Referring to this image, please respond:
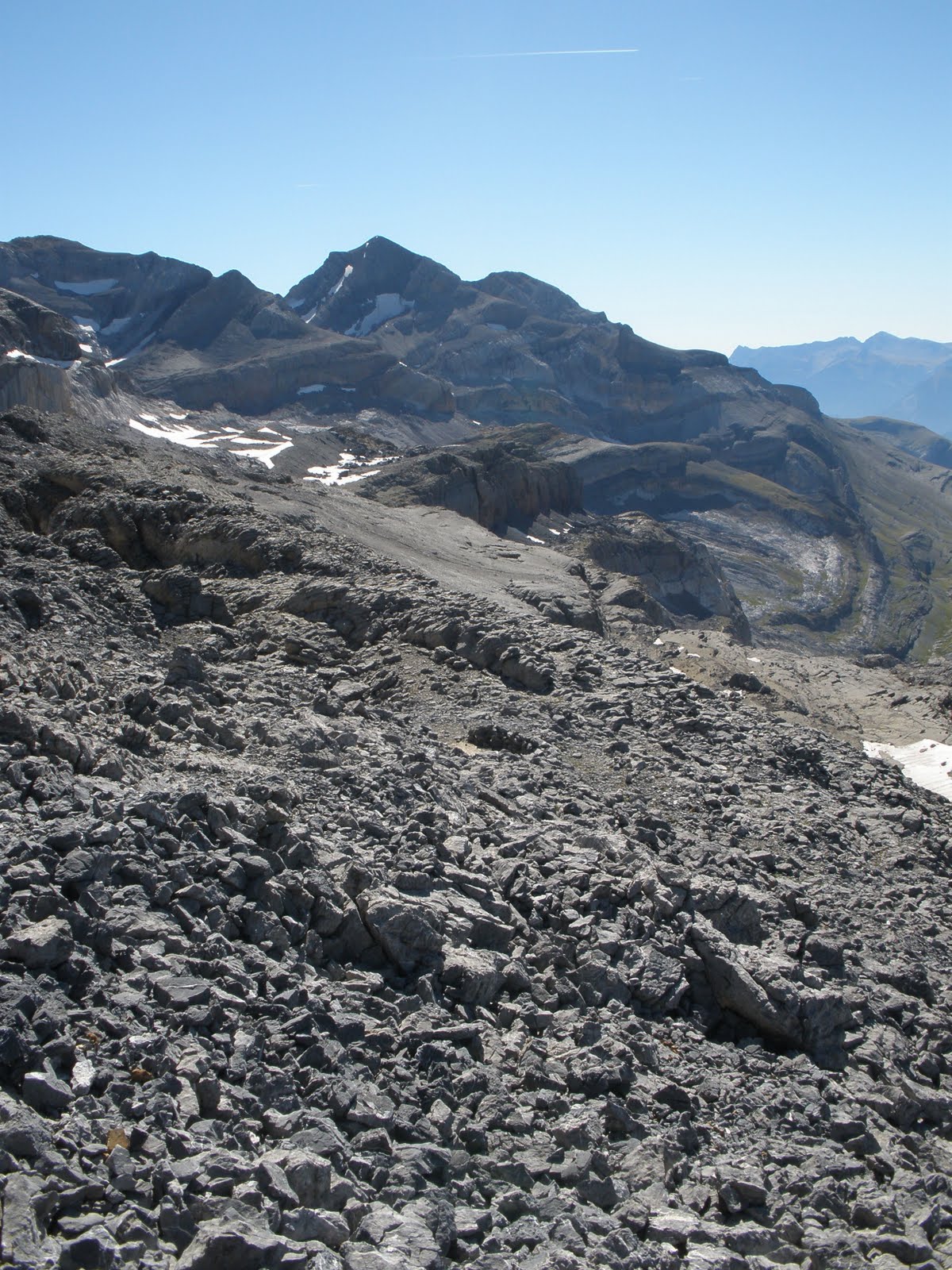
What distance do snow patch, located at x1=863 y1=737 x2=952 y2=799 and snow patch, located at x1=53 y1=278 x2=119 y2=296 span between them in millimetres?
149801

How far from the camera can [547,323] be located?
19875cm

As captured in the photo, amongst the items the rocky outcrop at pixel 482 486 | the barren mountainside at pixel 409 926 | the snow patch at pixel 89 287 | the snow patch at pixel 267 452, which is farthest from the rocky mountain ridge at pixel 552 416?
the barren mountainside at pixel 409 926

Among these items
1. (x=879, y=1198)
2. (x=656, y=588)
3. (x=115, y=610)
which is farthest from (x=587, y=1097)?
(x=656, y=588)

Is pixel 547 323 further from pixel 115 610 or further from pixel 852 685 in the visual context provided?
pixel 115 610

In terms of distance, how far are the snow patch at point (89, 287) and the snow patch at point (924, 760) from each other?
5898 inches

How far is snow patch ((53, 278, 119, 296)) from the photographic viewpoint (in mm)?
161500

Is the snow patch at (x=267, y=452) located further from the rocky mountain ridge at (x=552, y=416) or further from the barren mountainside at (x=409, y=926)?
the barren mountainside at (x=409, y=926)

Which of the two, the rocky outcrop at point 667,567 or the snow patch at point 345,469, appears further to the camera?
the snow patch at point 345,469

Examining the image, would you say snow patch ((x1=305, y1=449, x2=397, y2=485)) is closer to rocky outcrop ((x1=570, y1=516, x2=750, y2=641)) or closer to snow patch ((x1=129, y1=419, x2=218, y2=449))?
snow patch ((x1=129, y1=419, x2=218, y2=449))

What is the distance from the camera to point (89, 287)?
163 m

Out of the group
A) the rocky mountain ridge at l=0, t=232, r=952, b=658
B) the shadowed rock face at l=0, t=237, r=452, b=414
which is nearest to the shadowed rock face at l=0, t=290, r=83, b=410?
the rocky mountain ridge at l=0, t=232, r=952, b=658

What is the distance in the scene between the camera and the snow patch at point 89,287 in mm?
161500

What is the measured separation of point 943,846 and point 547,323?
188076mm

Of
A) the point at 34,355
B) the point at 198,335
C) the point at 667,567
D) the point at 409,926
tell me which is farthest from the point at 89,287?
the point at 409,926
